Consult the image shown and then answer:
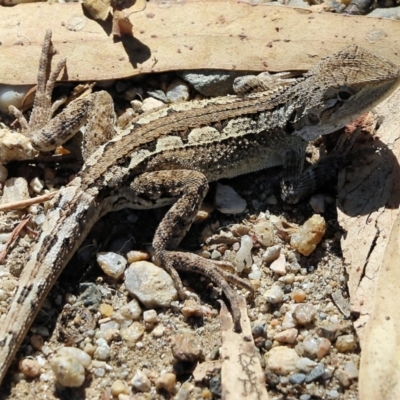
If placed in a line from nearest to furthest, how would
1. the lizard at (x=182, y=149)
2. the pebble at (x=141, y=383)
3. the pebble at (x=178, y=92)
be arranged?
the pebble at (x=141, y=383)
the lizard at (x=182, y=149)
the pebble at (x=178, y=92)

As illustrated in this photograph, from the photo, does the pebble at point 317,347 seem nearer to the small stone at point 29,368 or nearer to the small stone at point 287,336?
the small stone at point 287,336

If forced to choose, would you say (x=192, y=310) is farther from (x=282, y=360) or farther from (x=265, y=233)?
(x=265, y=233)

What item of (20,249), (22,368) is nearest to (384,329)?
(22,368)

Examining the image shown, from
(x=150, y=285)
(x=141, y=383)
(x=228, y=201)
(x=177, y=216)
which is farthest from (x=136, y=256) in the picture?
(x=141, y=383)

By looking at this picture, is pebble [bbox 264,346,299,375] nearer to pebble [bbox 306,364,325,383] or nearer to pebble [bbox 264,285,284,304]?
pebble [bbox 306,364,325,383]

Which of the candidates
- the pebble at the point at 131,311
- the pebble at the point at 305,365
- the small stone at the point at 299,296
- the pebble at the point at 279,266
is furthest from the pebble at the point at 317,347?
the pebble at the point at 131,311

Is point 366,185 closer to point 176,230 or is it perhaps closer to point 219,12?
point 176,230
